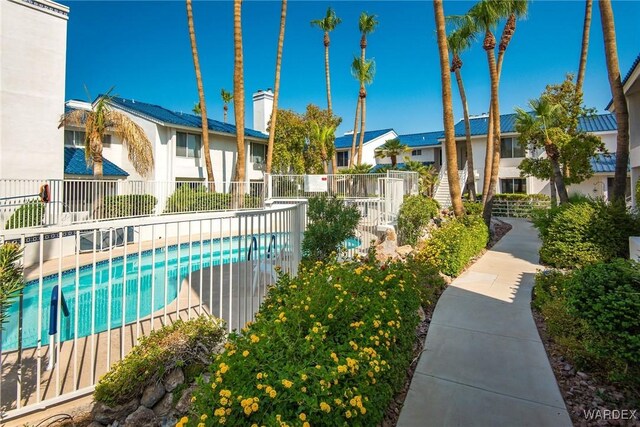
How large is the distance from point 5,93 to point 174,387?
16340 millimetres

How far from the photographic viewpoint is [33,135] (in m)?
13.9

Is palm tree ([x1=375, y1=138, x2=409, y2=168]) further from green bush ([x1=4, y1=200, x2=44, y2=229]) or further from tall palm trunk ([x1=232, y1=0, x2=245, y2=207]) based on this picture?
green bush ([x1=4, y1=200, x2=44, y2=229])

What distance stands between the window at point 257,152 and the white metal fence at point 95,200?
28.9 ft

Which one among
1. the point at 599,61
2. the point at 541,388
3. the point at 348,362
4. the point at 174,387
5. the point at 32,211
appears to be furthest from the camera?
the point at 599,61

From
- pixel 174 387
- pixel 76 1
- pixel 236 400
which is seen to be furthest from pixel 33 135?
pixel 236 400

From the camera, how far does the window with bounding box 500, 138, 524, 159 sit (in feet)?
85.8

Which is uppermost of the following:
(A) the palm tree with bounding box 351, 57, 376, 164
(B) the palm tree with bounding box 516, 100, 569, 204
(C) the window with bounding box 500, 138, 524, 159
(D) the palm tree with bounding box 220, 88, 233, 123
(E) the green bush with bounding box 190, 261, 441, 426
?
(D) the palm tree with bounding box 220, 88, 233, 123

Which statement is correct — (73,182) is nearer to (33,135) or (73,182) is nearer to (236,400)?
(33,135)

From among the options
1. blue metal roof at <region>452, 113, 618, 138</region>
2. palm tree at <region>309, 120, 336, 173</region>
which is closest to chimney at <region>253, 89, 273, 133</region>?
palm tree at <region>309, 120, 336, 173</region>

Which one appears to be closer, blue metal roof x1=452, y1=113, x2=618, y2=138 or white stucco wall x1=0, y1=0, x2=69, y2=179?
white stucco wall x1=0, y1=0, x2=69, y2=179

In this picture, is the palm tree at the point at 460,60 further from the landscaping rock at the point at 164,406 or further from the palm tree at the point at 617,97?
the landscaping rock at the point at 164,406

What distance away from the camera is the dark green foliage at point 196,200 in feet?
54.8

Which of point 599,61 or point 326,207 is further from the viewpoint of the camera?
point 599,61

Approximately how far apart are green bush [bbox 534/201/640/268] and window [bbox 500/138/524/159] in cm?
1901
